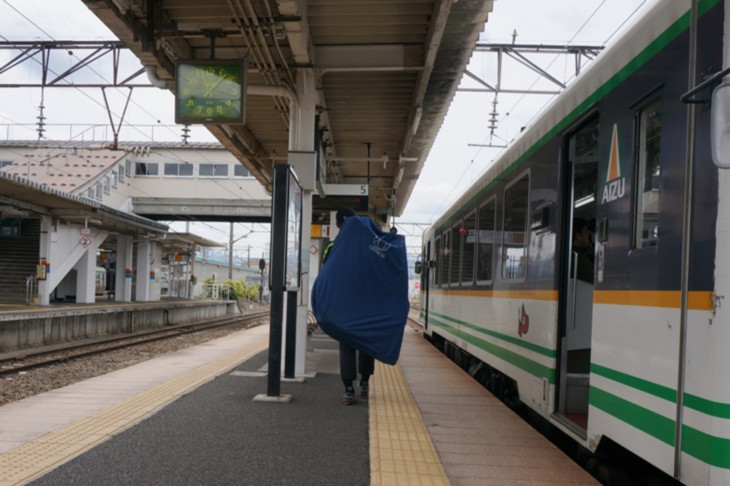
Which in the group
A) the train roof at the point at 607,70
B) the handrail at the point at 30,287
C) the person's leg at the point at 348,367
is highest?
the train roof at the point at 607,70

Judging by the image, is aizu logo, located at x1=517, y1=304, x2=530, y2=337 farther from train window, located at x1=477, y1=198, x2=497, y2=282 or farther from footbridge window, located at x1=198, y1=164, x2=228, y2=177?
footbridge window, located at x1=198, y1=164, x2=228, y2=177

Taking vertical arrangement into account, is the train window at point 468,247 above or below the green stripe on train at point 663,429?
above

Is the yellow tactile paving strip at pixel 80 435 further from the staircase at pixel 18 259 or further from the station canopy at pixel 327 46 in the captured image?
the staircase at pixel 18 259

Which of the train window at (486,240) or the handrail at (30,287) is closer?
the train window at (486,240)

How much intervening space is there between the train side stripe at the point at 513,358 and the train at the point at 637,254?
3 centimetres

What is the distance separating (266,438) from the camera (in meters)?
4.88

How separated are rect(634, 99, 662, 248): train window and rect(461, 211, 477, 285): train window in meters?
5.23

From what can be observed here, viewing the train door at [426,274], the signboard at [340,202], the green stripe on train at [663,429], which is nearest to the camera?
the green stripe on train at [663,429]

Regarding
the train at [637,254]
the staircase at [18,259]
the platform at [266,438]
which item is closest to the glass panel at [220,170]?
the staircase at [18,259]

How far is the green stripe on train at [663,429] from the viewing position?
8.75ft

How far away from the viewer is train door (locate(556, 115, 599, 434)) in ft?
16.0

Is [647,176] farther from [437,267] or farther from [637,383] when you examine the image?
[437,267]

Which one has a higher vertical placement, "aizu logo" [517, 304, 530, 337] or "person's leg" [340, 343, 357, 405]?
"aizu logo" [517, 304, 530, 337]

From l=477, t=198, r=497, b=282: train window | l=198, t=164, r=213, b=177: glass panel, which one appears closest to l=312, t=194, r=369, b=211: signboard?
l=477, t=198, r=497, b=282: train window
